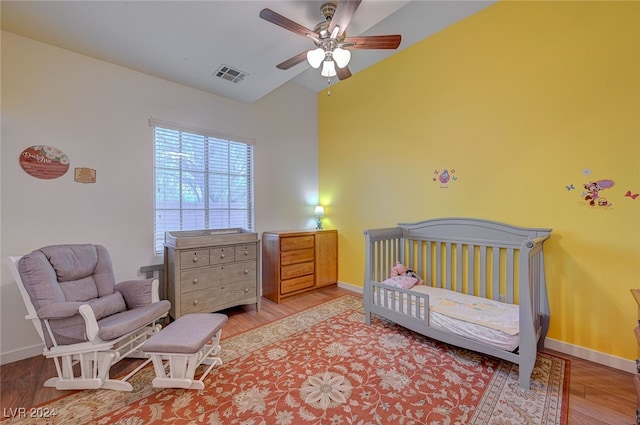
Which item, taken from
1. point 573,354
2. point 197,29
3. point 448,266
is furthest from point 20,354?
point 573,354

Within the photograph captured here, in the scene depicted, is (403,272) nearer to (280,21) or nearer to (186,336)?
(186,336)

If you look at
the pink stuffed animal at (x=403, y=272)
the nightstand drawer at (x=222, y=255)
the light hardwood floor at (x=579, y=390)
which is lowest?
the light hardwood floor at (x=579, y=390)

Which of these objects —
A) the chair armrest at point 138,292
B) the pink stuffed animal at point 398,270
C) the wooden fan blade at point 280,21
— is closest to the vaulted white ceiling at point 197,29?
the wooden fan blade at point 280,21

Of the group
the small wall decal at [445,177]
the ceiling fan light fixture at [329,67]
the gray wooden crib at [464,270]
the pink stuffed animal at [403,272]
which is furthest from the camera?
the pink stuffed animal at [403,272]

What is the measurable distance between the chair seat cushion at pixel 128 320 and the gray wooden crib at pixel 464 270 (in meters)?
2.04

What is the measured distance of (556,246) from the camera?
233 cm

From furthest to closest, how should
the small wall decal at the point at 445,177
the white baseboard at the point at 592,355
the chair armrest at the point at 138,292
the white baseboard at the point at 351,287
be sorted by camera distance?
1. the white baseboard at the point at 351,287
2. the small wall decal at the point at 445,177
3. the chair armrest at the point at 138,292
4. the white baseboard at the point at 592,355

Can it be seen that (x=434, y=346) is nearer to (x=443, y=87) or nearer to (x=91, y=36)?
(x=443, y=87)

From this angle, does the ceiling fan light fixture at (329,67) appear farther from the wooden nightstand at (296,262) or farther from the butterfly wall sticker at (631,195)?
the butterfly wall sticker at (631,195)

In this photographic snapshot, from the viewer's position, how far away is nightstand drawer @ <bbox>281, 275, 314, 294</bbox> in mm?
3666

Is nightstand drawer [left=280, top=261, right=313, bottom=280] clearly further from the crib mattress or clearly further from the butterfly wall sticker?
the butterfly wall sticker

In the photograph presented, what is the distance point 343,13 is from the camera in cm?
171

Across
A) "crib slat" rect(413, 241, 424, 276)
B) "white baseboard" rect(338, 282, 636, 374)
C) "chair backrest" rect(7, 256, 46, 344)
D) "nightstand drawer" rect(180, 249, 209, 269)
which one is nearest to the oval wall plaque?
"chair backrest" rect(7, 256, 46, 344)

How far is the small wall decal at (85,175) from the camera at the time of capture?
8.37 feet
